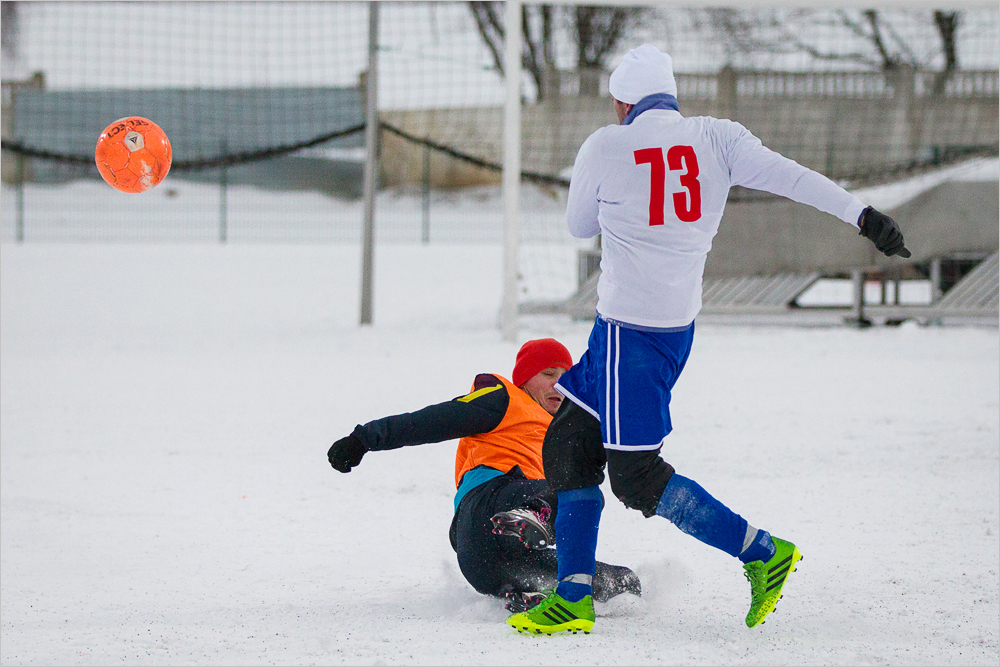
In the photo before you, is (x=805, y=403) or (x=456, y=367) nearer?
(x=805, y=403)

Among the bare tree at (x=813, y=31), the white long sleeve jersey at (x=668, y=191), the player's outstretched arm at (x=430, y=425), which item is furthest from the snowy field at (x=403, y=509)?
the bare tree at (x=813, y=31)

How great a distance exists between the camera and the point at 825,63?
A: 16.3 m

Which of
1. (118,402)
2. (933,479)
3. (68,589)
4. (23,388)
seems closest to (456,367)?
(118,402)

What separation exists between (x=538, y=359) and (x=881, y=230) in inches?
42.0

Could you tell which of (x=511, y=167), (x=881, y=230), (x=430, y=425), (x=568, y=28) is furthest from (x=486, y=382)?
(x=568, y=28)

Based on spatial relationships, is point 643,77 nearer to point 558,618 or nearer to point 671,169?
point 671,169

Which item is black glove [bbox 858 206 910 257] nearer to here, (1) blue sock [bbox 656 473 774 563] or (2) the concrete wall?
(1) blue sock [bbox 656 473 774 563]

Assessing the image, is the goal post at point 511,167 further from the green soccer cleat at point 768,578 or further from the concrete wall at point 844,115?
the green soccer cleat at point 768,578

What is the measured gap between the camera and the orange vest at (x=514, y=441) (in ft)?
10.1

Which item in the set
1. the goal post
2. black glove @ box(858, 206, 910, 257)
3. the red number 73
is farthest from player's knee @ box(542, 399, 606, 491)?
the goal post

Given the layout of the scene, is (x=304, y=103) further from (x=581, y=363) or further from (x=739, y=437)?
(x=581, y=363)

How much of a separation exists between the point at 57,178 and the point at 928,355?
2222 centimetres

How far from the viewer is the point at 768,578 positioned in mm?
2645

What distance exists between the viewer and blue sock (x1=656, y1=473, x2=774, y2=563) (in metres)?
2.61
